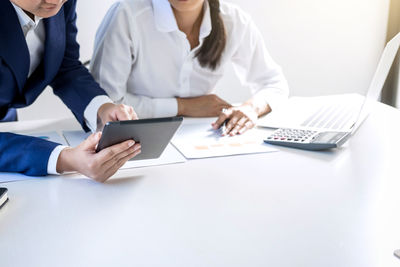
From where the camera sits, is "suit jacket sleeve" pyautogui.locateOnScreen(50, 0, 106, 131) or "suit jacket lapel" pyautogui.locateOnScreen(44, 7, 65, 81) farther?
"suit jacket sleeve" pyautogui.locateOnScreen(50, 0, 106, 131)

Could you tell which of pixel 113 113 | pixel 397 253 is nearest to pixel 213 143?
pixel 113 113

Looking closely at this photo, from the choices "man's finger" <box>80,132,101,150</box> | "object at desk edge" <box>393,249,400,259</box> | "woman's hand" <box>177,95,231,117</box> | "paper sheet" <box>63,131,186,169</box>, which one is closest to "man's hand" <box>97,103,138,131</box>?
"paper sheet" <box>63,131,186,169</box>

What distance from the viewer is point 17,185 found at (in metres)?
1.00

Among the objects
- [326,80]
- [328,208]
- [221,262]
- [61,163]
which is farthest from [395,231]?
[326,80]

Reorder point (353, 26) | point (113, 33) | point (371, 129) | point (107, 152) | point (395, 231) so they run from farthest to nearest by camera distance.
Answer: point (353, 26), point (113, 33), point (371, 129), point (107, 152), point (395, 231)

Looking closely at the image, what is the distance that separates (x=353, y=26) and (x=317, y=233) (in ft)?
8.95

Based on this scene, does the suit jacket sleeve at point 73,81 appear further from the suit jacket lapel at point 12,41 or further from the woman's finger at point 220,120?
the woman's finger at point 220,120

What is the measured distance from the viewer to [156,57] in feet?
5.41

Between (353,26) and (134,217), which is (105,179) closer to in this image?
(134,217)

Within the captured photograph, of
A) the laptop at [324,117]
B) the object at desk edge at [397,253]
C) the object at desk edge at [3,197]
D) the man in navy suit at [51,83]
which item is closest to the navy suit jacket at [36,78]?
the man in navy suit at [51,83]

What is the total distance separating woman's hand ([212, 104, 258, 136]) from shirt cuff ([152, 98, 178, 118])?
0.70 ft

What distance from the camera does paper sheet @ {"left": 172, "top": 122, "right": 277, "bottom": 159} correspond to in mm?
1215

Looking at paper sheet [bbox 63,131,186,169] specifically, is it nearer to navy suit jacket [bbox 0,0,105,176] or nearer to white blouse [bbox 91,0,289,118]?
navy suit jacket [bbox 0,0,105,176]

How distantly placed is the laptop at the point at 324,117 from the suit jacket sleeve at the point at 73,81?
56cm
